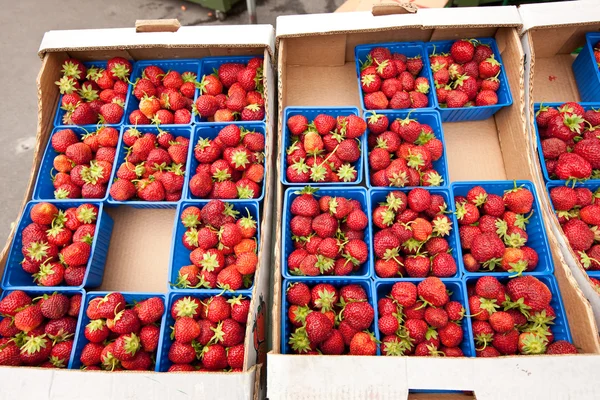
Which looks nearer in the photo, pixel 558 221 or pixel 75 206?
pixel 558 221

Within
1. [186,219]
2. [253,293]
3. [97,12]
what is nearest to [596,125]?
[253,293]

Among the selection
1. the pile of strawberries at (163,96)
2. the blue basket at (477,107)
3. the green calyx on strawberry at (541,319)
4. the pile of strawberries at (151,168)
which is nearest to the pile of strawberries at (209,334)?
the pile of strawberries at (151,168)

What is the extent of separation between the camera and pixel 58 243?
1.84m

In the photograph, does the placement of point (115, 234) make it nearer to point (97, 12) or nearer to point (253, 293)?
point (253, 293)

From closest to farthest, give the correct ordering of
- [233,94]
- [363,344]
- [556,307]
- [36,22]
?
[363,344] → [556,307] → [233,94] → [36,22]

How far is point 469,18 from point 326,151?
1.02 meters

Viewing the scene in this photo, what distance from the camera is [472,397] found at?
1.43 metres

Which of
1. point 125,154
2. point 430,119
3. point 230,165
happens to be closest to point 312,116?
point 230,165

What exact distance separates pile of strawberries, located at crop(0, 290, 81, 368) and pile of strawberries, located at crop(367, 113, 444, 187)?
5.12 ft

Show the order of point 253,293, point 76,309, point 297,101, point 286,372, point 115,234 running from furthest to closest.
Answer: point 297,101, point 115,234, point 76,309, point 253,293, point 286,372

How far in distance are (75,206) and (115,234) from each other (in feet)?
0.83

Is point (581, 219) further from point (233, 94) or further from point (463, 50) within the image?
point (233, 94)

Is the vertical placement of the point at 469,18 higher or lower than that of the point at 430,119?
higher

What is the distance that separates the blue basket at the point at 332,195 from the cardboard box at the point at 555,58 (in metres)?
0.83
